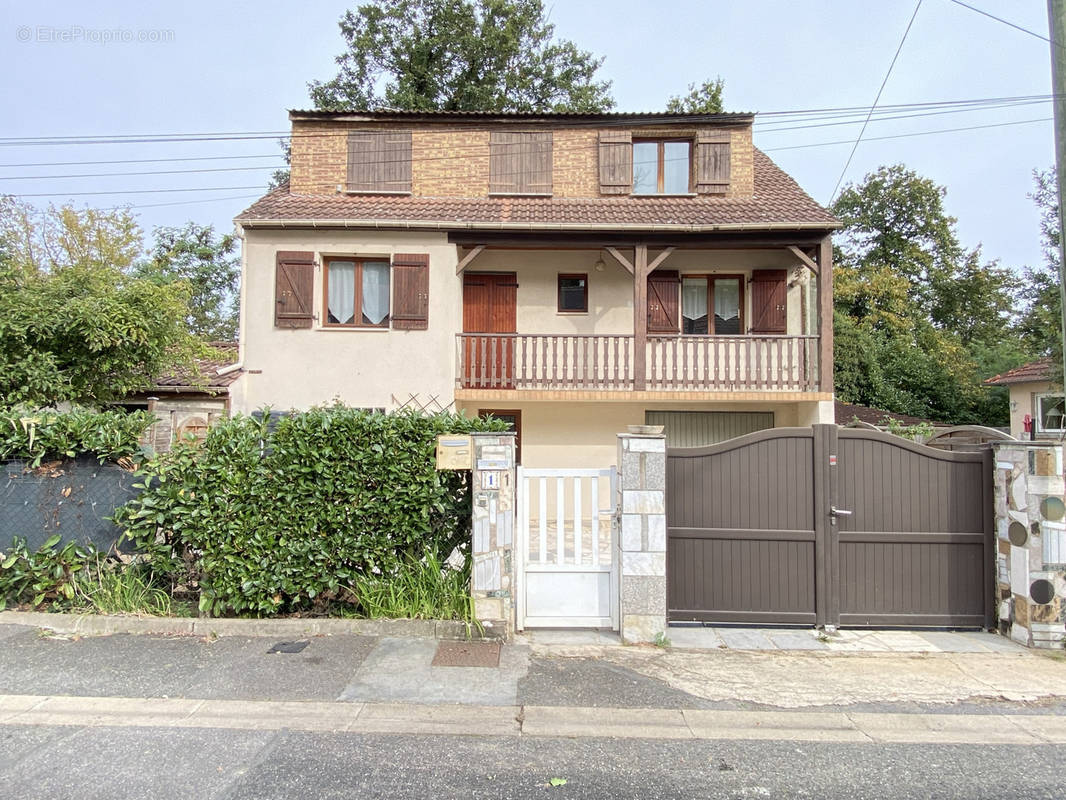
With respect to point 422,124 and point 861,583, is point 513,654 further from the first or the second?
point 422,124

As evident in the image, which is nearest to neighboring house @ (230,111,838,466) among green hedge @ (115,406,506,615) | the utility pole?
green hedge @ (115,406,506,615)

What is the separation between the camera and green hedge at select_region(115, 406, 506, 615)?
194 inches

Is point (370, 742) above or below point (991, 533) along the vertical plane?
below

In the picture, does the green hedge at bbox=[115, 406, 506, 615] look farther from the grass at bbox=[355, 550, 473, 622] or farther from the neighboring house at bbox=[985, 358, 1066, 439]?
the neighboring house at bbox=[985, 358, 1066, 439]

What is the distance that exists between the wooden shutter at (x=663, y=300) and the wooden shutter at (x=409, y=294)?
4385 mm

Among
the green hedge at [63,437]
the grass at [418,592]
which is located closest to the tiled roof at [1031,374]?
the grass at [418,592]

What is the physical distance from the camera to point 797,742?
3.41m

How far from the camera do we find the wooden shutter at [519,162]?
39.0ft

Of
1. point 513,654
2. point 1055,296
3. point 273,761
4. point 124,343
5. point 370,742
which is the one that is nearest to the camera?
point 273,761

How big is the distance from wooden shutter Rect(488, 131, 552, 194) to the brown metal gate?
8.41 metres

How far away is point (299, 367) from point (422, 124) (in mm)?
5580

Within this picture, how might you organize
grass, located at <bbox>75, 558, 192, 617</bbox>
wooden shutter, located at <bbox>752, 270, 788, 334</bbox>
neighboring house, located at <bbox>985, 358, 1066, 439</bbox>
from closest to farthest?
grass, located at <bbox>75, 558, 192, 617</bbox>, wooden shutter, located at <bbox>752, 270, 788, 334</bbox>, neighboring house, located at <bbox>985, 358, 1066, 439</bbox>

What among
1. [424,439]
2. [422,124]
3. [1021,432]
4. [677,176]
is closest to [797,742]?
[424,439]

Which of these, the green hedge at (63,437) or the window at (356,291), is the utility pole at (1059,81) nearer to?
the green hedge at (63,437)
